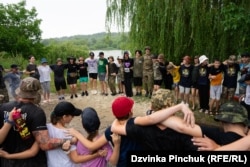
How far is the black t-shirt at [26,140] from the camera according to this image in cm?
259

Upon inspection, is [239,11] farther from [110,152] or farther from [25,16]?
[25,16]

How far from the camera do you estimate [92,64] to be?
10.4 meters

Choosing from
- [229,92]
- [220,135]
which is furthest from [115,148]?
[229,92]

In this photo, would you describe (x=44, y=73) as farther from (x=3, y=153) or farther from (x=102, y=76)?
(x=3, y=153)

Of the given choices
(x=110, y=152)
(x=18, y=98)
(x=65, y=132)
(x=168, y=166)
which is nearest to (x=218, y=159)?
(x=168, y=166)

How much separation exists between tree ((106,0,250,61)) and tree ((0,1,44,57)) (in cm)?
2008

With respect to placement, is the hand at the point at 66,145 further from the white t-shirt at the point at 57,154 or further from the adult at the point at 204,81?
the adult at the point at 204,81

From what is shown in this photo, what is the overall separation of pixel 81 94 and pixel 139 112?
288cm

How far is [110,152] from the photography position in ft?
8.84

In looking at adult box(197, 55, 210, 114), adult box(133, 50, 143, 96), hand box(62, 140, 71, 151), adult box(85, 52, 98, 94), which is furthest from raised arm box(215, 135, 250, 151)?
adult box(85, 52, 98, 94)

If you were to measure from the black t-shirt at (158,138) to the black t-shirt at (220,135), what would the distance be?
0.45 feet

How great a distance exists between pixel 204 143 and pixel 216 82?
5.84 m

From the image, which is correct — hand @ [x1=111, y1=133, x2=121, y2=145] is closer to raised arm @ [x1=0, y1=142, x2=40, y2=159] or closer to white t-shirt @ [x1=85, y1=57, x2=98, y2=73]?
raised arm @ [x1=0, y1=142, x2=40, y2=159]

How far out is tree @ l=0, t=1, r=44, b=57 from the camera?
94.5 ft
